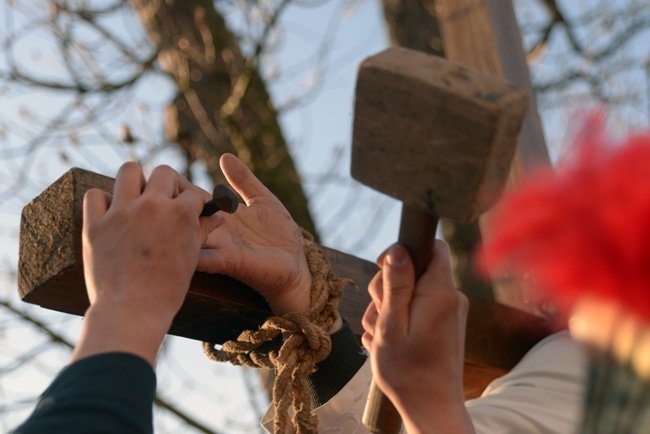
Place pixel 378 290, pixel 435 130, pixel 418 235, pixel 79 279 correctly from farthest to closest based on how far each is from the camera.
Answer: pixel 79 279 < pixel 378 290 < pixel 418 235 < pixel 435 130

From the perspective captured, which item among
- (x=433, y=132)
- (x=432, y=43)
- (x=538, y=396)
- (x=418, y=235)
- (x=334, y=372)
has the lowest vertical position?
(x=538, y=396)

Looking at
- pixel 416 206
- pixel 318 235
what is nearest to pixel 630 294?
pixel 416 206

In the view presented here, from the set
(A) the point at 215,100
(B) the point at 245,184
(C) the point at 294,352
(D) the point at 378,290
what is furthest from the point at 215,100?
(D) the point at 378,290

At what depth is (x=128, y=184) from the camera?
1.07 m

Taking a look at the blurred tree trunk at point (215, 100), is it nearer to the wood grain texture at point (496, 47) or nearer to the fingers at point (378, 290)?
the wood grain texture at point (496, 47)

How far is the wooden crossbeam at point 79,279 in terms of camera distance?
1.20 meters

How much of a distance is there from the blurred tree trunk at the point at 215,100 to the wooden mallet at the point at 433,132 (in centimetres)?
262

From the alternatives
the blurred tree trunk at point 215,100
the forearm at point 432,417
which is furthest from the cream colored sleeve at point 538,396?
the blurred tree trunk at point 215,100

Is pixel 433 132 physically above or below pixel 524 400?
above

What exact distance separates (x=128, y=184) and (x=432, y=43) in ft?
7.88

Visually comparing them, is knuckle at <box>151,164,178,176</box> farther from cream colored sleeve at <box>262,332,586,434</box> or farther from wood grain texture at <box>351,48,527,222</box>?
cream colored sleeve at <box>262,332,586,434</box>

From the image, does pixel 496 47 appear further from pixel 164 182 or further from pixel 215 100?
pixel 215 100

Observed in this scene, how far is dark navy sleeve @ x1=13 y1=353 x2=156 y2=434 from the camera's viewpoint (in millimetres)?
852

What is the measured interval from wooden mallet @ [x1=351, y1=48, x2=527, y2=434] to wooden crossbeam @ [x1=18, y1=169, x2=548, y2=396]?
0.47 meters
